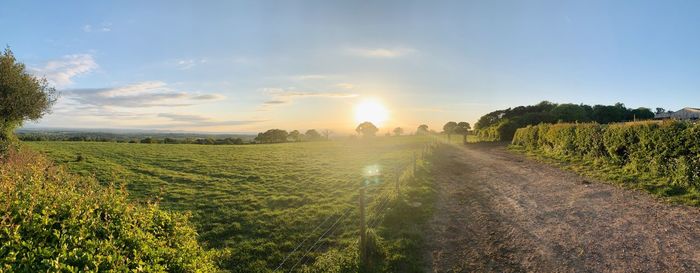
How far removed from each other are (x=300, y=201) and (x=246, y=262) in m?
8.24

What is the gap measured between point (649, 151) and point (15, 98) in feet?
159

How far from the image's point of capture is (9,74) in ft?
94.6

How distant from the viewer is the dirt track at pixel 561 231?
410 inches

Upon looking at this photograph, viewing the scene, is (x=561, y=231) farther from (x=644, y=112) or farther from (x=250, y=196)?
(x=644, y=112)

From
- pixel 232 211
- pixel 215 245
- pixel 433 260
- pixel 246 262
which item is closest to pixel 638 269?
pixel 433 260

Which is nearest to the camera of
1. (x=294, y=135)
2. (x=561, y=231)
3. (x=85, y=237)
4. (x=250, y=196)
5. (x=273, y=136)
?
(x=85, y=237)

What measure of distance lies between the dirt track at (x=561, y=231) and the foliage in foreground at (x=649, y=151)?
6.76 feet

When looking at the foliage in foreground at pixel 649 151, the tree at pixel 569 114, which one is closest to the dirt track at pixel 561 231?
the foliage in foreground at pixel 649 151

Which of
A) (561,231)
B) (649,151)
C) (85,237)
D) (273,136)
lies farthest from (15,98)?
(273,136)

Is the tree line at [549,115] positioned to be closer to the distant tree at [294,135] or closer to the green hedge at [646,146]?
the green hedge at [646,146]

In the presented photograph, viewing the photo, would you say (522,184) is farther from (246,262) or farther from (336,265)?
(246,262)

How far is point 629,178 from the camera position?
18953 mm

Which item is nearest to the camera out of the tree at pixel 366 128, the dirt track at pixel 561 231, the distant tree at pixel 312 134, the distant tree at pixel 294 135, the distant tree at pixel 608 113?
the dirt track at pixel 561 231

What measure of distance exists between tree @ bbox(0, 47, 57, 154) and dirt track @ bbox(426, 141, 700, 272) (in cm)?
3504
